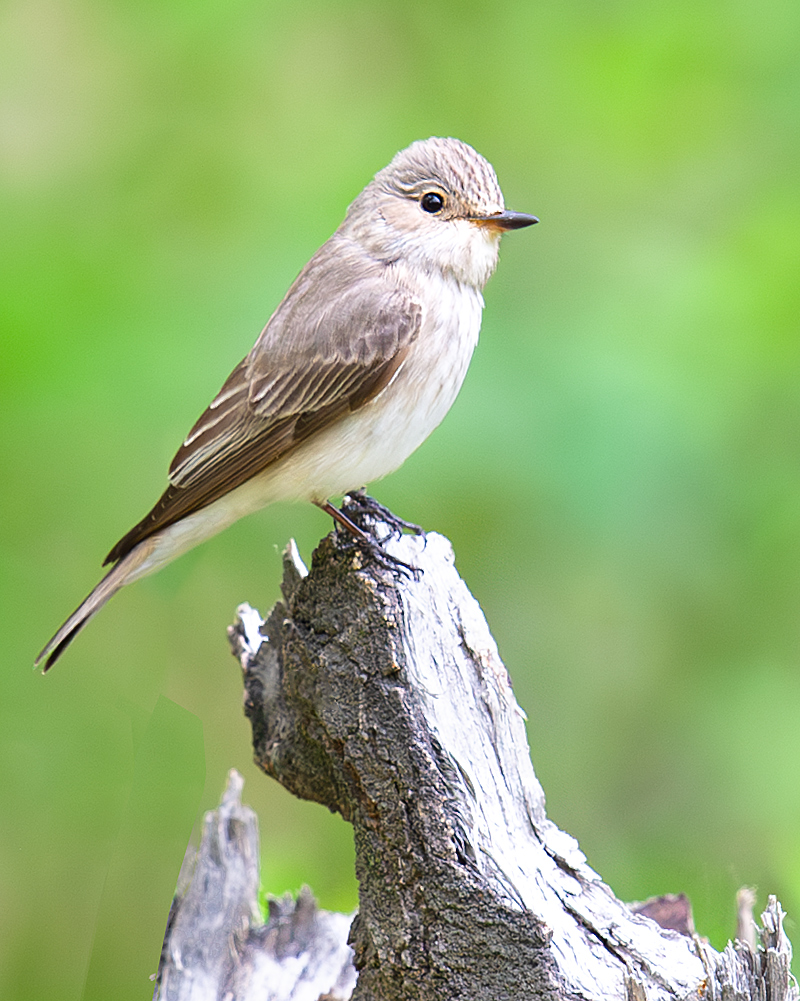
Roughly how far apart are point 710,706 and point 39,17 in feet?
12.1

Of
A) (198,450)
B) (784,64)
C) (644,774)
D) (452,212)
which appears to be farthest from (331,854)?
(784,64)

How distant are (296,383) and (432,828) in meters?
1.48

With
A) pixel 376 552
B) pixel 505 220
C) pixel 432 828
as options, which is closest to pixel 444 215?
pixel 505 220

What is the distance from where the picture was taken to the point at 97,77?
4.70 meters

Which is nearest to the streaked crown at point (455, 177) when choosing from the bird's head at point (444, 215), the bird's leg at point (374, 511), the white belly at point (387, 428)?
the bird's head at point (444, 215)

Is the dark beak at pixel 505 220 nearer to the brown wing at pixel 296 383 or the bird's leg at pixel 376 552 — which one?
the brown wing at pixel 296 383

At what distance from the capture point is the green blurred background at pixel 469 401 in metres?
3.98

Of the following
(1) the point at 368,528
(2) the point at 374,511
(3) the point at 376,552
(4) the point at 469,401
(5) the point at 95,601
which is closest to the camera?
(3) the point at 376,552

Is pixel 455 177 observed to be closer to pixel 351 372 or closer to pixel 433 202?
pixel 433 202

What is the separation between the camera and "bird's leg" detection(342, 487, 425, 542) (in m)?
3.50

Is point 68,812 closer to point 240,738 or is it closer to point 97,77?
point 240,738

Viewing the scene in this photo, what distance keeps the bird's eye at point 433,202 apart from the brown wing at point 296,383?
0.27 metres

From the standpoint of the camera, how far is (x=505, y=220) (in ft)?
11.6

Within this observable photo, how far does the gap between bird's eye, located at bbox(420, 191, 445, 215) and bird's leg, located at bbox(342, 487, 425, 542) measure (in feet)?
2.99
